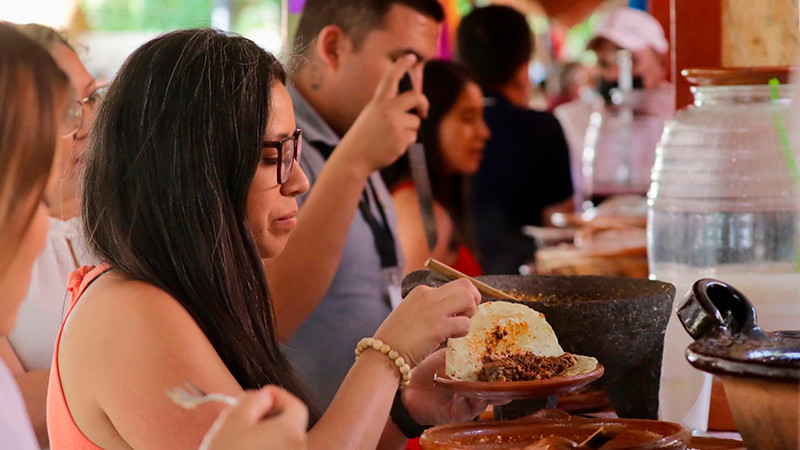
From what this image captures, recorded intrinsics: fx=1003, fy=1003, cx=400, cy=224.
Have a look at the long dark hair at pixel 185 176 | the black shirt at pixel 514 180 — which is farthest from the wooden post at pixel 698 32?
the black shirt at pixel 514 180

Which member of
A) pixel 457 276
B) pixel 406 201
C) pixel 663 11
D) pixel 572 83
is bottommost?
pixel 572 83

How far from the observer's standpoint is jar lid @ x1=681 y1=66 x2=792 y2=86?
6.52ft

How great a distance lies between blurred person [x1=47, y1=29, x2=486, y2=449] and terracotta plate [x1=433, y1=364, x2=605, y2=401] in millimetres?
92

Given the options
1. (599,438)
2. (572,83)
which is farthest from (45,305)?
(572,83)

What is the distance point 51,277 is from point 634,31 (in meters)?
4.90

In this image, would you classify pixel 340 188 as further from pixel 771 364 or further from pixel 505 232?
pixel 505 232

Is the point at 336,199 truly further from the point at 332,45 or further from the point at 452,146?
the point at 452,146

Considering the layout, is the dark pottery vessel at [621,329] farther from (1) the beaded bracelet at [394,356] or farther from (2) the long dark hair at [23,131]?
(2) the long dark hair at [23,131]

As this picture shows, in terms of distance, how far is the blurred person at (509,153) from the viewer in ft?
15.3

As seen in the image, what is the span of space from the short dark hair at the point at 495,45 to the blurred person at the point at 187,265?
11.2ft

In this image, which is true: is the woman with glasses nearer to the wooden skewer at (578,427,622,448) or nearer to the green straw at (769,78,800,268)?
the wooden skewer at (578,427,622,448)

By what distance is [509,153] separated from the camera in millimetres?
4660

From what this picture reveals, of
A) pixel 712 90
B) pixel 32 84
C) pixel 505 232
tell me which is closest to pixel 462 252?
pixel 505 232

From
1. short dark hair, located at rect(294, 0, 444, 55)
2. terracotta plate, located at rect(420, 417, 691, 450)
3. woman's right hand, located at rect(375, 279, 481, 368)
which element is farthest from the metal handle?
short dark hair, located at rect(294, 0, 444, 55)
